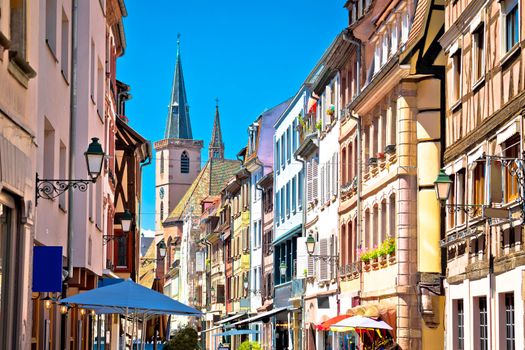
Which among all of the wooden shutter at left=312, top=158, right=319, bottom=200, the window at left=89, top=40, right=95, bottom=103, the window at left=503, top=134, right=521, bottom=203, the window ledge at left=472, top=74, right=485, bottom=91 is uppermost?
the wooden shutter at left=312, top=158, right=319, bottom=200

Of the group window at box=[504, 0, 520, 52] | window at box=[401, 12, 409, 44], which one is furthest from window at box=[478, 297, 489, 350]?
window at box=[401, 12, 409, 44]

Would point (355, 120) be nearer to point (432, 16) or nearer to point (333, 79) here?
point (333, 79)

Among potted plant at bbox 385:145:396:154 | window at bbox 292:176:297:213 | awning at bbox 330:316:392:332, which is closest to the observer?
awning at bbox 330:316:392:332

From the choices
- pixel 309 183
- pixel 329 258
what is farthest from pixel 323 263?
pixel 309 183

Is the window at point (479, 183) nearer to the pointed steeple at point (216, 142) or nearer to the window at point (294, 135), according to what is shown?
the window at point (294, 135)

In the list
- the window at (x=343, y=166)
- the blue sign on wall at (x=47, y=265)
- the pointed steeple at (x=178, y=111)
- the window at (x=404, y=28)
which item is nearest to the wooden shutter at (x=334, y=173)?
the window at (x=343, y=166)

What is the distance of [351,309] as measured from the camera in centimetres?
3406

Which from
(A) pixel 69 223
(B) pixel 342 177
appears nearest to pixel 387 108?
(B) pixel 342 177

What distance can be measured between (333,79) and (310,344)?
10.6 m

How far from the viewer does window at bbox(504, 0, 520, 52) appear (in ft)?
56.5

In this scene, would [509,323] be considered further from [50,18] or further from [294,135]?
[294,135]

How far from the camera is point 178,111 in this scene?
178 meters

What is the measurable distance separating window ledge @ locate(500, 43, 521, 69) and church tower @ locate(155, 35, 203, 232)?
157393 mm

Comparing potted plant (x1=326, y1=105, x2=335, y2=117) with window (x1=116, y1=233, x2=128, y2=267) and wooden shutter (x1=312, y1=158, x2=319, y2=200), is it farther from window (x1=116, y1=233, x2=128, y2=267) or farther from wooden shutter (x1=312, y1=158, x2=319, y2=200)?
window (x1=116, y1=233, x2=128, y2=267)
